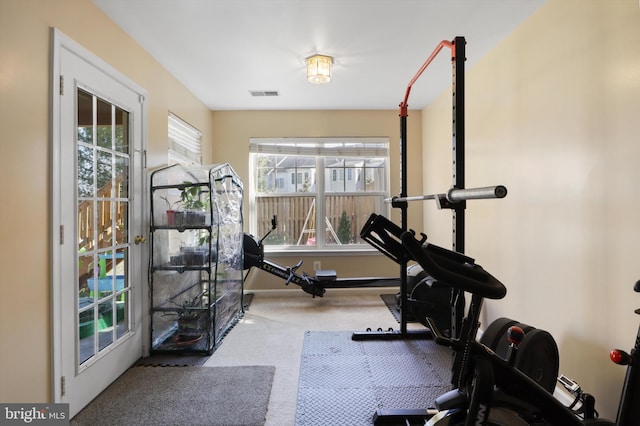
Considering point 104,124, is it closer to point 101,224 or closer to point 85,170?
point 85,170

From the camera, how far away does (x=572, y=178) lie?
5.64 ft

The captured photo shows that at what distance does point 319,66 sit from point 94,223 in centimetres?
197

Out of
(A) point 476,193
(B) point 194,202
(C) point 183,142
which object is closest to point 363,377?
(A) point 476,193

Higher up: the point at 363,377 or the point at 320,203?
the point at 320,203

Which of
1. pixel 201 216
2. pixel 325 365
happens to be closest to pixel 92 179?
pixel 201 216

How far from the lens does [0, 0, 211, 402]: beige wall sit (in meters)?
1.39

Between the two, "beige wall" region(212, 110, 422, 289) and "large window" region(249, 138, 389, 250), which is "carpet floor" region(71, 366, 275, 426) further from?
"large window" region(249, 138, 389, 250)

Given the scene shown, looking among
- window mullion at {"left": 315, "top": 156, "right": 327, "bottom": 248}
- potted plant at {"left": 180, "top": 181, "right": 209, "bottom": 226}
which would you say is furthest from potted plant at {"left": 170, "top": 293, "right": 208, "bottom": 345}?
window mullion at {"left": 315, "top": 156, "right": 327, "bottom": 248}

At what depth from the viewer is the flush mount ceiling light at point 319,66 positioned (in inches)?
102

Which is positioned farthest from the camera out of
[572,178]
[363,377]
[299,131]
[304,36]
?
[299,131]

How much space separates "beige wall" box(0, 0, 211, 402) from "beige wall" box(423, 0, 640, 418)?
8.88 feet

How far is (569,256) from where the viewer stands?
1.74 metres

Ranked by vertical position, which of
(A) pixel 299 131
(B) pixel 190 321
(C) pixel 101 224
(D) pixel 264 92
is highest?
(D) pixel 264 92

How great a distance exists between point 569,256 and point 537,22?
4.71ft
